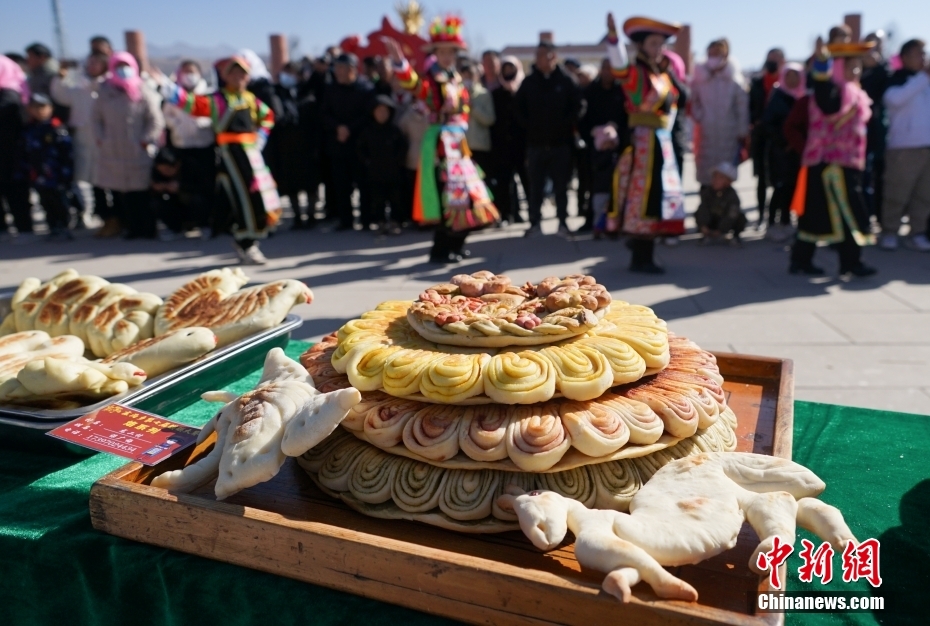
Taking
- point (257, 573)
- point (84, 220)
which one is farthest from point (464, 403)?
point (84, 220)

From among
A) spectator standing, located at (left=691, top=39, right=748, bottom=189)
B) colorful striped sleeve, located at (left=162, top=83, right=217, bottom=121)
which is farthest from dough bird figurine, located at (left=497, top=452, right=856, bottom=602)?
spectator standing, located at (left=691, top=39, right=748, bottom=189)

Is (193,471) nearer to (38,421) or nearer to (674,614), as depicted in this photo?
(38,421)

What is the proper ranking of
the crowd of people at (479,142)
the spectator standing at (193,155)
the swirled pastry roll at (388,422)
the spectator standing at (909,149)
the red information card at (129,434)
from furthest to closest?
the spectator standing at (193,155) → the spectator standing at (909,149) → the crowd of people at (479,142) → the red information card at (129,434) → the swirled pastry roll at (388,422)

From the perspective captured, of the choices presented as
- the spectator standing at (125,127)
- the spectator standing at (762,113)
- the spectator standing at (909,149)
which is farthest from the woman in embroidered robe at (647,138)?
the spectator standing at (125,127)

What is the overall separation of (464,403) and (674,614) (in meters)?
0.48

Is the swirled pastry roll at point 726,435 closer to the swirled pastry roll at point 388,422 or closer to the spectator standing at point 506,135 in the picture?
the swirled pastry roll at point 388,422

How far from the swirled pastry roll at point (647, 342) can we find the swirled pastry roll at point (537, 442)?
25 centimetres

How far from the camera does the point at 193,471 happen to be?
1.29 metres

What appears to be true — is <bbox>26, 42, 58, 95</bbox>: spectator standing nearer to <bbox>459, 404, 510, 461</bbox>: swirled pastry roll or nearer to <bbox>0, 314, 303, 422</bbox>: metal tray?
<bbox>0, 314, 303, 422</bbox>: metal tray

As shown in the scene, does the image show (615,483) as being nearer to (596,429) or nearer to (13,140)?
(596,429)

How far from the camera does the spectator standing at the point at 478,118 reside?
7.26 m

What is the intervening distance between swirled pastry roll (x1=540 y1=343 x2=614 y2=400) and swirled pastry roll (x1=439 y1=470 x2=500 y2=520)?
190 mm

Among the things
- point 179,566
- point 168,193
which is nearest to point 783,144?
point 168,193

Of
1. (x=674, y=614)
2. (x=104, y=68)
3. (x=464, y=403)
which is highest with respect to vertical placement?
(x=104, y=68)
